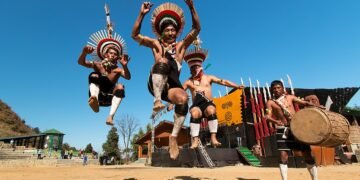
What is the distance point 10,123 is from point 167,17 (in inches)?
2706

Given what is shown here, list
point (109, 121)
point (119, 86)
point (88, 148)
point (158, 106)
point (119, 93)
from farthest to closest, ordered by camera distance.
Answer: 1. point (88, 148)
2. point (119, 86)
3. point (119, 93)
4. point (109, 121)
5. point (158, 106)

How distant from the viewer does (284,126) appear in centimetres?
580

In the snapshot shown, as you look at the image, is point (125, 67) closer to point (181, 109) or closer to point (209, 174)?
point (181, 109)

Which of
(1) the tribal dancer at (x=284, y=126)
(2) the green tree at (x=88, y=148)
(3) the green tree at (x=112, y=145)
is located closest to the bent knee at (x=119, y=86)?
(1) the tribal dancer at (x=284, y=126)

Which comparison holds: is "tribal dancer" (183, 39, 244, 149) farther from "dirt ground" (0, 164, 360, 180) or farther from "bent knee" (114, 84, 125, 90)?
"dirt ground" (0, 164, 360, 180)

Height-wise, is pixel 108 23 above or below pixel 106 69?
above

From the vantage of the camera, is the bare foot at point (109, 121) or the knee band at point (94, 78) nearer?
the bare foot at point (109, 121)

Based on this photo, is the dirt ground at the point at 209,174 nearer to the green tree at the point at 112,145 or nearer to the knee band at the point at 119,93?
the knee band at the point at 119,93

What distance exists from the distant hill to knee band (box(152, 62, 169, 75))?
200 feet

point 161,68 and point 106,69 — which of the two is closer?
point 161,68

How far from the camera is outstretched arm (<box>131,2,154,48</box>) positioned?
4.85m

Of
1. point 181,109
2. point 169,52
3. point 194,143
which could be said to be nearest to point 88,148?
point 194,143

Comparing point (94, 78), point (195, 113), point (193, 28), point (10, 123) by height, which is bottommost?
point (195, 113)

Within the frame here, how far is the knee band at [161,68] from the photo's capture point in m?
4.59
